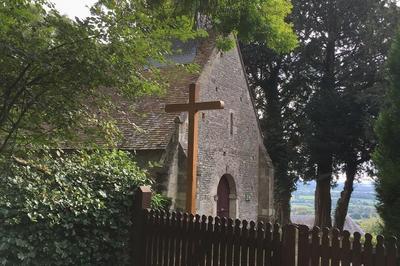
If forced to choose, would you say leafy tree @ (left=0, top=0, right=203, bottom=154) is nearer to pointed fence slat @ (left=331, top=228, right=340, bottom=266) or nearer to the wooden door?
pointed fence slat @ (left=331, top=228, right=340, bottom=266)

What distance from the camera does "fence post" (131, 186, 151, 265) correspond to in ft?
22.2

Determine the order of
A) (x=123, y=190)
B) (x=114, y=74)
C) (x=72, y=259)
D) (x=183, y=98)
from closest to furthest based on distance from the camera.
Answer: (x=114, y=74), (x=72, y=259), (x=123, y=190), (x=183, y=98)

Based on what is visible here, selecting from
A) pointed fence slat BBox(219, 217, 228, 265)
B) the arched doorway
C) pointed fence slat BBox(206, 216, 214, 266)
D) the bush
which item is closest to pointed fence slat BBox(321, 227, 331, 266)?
pointed fence slat BBox(219, 217, 228, 265)

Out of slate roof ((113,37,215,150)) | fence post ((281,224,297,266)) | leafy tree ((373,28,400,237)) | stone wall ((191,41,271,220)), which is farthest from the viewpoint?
stone wall ((191,41,271,220))

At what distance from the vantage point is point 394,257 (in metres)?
4.50

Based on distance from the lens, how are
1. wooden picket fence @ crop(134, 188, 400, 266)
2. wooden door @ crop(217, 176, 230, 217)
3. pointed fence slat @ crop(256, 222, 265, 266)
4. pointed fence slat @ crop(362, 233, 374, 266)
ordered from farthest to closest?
wooden door @ crop(217, 176, 230, 217), pointed fence slat @ crop(256, 222, 265, 266), wooden picket fence @ crop(134, 188, 400, 266), pointed fence slat @ crop(362, 233, 374, 266)

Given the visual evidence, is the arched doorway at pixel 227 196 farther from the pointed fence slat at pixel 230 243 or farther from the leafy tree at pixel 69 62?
the leafy tree at pixel 69 62

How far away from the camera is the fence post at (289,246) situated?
5254 millimetres

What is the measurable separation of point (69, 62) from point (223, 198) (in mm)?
14605

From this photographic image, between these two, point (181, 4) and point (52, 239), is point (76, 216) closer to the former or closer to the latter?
point (52, 239)

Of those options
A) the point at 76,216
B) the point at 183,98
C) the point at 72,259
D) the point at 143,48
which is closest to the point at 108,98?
the point at 143,48

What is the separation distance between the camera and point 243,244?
5.73 meters

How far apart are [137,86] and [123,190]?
6.83ft

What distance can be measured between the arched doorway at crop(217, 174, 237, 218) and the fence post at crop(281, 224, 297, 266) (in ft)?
43.2
